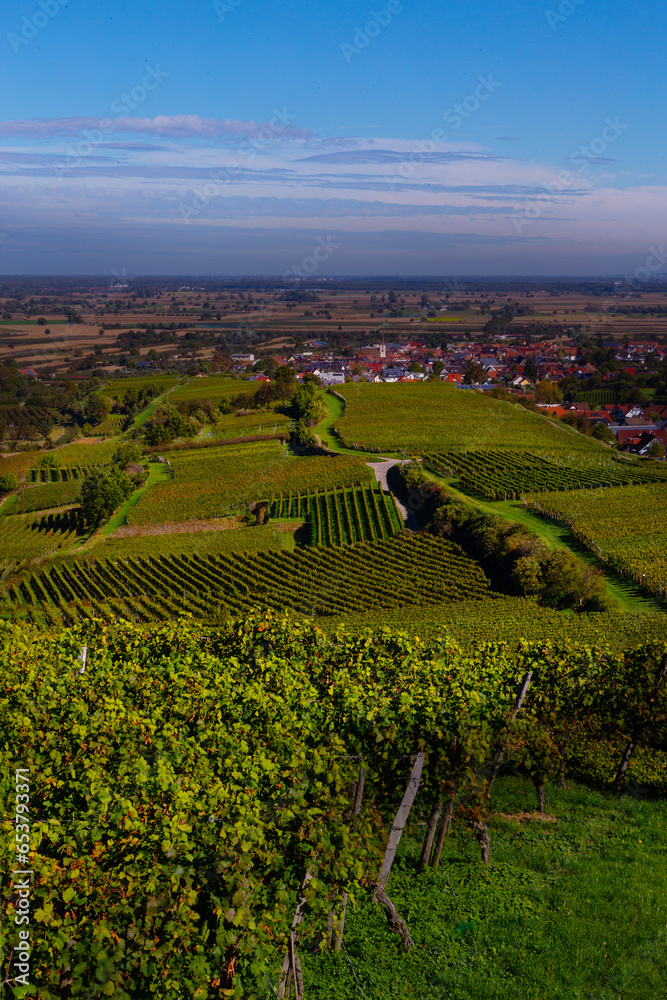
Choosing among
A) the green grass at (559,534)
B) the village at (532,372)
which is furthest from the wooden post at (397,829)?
the village at (532,372)

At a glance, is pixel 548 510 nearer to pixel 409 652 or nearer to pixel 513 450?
pixel 513 450

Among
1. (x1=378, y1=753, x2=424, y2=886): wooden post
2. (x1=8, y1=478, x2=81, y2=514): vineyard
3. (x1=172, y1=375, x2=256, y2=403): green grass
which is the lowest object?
(x1=8, y1=478, x2=81, y2=514): vineyard

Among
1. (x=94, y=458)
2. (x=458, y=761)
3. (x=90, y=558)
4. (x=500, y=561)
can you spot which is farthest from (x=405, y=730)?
(x=94, y=458)

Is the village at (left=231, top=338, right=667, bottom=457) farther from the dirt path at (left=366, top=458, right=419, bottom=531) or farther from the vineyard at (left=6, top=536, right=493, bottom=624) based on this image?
the vineyard at (left=6, top=536, right=493, bottom=624)

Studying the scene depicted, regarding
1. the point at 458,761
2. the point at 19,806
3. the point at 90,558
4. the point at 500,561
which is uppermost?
the point at 19,806

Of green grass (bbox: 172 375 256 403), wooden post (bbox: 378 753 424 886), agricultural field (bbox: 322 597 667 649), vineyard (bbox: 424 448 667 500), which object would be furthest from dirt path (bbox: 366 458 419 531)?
green grass (bbox: 172 375 256 403)

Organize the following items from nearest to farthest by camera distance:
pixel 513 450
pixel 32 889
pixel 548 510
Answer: pixel 32 889 → pixel 548 510 → pixel 513 450

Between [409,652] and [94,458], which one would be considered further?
[94,458]
